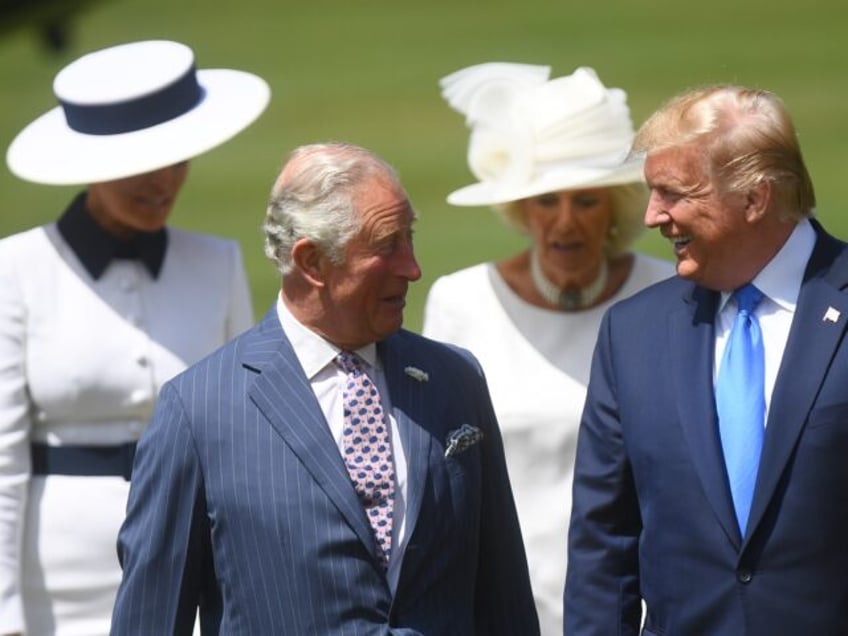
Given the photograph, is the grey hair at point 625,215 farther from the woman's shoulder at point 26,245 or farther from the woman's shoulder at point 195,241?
the woman's shoulder at point 26,245

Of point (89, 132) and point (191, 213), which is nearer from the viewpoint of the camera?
point (89, 132)

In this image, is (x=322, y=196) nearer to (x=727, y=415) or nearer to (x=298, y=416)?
(x=298, y=416)

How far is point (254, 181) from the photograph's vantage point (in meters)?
16.0

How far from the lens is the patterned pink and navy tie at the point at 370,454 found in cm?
471

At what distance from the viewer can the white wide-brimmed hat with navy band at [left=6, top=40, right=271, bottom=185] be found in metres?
6.05

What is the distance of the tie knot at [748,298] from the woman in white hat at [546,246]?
1381 mm

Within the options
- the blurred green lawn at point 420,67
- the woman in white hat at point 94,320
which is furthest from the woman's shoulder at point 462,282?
the blurred green lawn at point 420,67

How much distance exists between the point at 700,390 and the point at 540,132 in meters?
1.70

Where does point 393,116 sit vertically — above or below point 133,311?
below

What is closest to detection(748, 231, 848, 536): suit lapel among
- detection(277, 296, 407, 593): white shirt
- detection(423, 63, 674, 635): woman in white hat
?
detection(277, 296, 407, 593): white shirt

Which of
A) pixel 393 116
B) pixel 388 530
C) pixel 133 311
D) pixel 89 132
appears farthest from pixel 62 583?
pixel 393 116

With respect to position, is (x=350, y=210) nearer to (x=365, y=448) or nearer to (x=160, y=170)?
(x=365, y=448)

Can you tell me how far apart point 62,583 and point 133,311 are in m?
0.73

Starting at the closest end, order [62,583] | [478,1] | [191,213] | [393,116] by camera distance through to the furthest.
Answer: [62,583] → [191,213] → [393,116] → [478,1]
